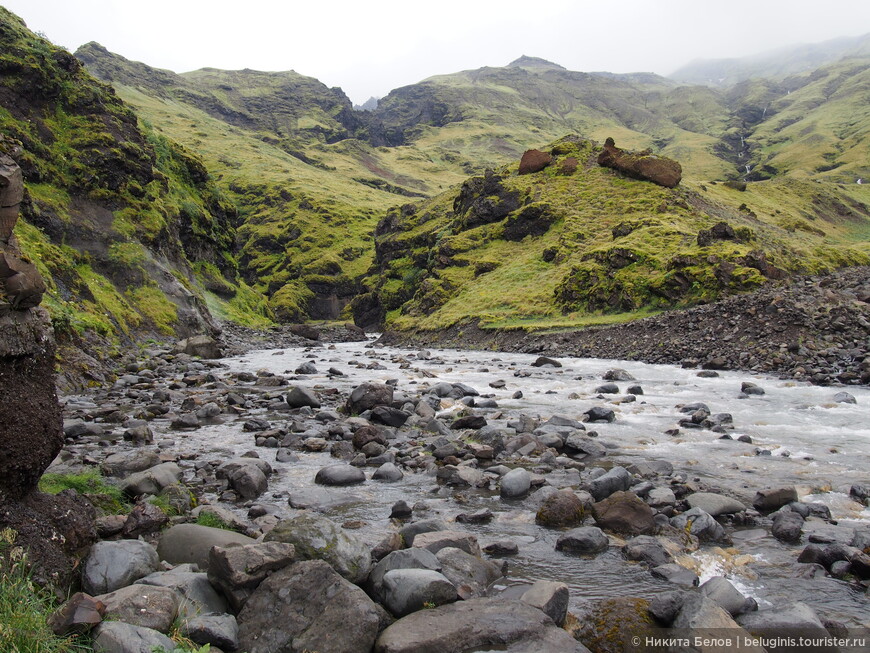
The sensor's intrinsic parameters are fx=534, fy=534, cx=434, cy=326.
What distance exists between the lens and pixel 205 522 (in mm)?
8062

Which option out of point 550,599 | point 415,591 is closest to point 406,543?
point 415,591

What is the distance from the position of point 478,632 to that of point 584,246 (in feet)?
201

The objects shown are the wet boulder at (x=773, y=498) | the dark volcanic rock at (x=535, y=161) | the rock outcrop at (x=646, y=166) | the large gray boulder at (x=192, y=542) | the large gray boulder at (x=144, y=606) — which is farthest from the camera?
the dark volcanic rock at (x=535, y=161)

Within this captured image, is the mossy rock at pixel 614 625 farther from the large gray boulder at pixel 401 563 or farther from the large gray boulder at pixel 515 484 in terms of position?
the large gray boulder at pixel 515 484

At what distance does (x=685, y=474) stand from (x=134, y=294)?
37992 mm

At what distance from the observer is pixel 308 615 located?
5395mm

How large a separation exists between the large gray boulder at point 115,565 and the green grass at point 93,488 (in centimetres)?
195

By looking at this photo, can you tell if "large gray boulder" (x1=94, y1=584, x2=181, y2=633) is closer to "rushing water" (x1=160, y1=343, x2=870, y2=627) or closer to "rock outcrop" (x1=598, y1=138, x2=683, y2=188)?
"rushing water" (x1=160, y1=343, x2=870, y2=627)

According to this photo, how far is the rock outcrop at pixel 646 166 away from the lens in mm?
69250

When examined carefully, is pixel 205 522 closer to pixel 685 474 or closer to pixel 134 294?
pixel 685 474

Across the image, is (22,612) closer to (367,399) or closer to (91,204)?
(367,399)

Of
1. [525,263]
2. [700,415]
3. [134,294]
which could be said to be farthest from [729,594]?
[525,263]

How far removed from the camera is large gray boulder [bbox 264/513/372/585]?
6285 mm

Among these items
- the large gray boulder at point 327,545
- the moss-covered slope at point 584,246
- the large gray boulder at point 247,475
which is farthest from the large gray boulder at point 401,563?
the moss-covered slope at point 584,246
